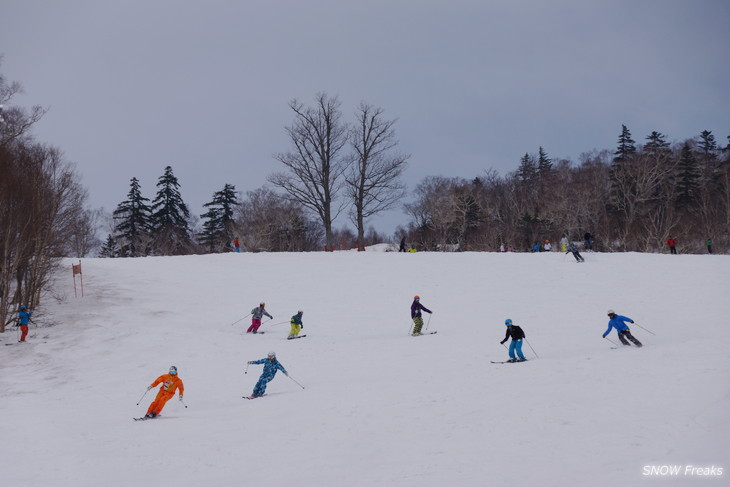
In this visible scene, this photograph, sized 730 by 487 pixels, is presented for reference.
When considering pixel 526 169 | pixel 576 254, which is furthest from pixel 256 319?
pixel 526 169

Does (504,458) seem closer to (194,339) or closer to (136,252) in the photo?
(194,339)

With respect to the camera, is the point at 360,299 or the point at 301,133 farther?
the point at 301,133

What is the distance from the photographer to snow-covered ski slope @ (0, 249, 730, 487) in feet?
23.8

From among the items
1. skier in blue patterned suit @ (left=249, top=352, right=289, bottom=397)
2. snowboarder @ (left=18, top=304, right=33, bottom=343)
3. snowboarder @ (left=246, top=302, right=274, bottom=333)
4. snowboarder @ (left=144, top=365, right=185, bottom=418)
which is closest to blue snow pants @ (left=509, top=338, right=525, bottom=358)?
skier in blue patterned suit @ (left=249, top=352, right=289, bottom=397)

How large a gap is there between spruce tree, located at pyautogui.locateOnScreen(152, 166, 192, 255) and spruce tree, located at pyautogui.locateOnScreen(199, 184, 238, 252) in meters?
2.97

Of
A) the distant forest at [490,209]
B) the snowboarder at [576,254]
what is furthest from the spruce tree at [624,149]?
the snowboarder at [576,254]

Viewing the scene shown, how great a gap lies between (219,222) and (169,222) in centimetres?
689

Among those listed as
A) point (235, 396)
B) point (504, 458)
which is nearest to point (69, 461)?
point (235, 396)

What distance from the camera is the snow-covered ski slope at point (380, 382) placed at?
23.8ft

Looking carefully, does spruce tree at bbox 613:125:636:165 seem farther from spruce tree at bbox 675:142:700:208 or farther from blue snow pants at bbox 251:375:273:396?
blue snow pants at bbox 251:375:273:396

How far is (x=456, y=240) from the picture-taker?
64500mm

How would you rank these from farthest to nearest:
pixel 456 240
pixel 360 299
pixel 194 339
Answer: pixel 456 240 → pixel 360 299 → pixel 194 339

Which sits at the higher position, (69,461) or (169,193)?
(169,193)

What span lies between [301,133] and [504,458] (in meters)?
40.7
